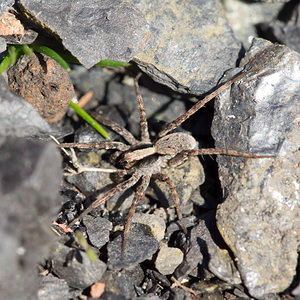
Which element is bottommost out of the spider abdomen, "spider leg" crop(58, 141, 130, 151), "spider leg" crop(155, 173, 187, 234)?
"spider leg" crop(155, 173, 187, 234)

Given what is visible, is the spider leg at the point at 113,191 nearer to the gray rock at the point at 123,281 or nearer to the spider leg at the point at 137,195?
the spider leg at the point at 137,195

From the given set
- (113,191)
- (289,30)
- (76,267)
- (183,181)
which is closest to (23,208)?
(76,267)

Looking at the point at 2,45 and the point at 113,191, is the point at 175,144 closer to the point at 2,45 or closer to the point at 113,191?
the point at 113,191

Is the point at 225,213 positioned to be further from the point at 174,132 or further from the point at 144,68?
the point at 144,68

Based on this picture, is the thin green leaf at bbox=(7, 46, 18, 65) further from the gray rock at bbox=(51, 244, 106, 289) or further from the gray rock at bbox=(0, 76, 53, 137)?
the gray rock at bbox=(51, 244, 106, 289)

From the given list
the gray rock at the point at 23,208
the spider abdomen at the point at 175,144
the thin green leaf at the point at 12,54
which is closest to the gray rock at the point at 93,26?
the thin green leaf at the point at 12,54

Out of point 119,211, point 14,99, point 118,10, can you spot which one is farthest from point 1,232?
point 118,10

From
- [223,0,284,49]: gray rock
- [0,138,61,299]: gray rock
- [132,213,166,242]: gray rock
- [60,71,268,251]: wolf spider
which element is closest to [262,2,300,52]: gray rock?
[223,0,284,49]: gray rock
